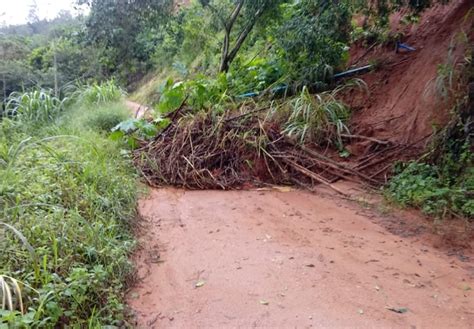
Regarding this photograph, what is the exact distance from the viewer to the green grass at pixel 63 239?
69.0 inches

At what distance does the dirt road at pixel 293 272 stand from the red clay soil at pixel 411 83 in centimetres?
155

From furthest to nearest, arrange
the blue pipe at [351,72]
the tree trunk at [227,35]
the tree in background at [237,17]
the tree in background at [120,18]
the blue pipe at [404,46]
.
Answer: the tree trunk at [227,35], the tree in background at [120,18], the tree in background at [237,17], the blue pipe at [351,72], the blue pipe at [404,46]

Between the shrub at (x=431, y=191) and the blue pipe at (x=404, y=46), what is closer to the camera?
the shrub at (x=431, y=191)

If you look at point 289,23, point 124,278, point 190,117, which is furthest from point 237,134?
point 124,278

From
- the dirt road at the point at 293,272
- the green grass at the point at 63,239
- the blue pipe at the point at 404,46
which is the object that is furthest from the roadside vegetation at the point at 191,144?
the dirt road at the point at 293,272

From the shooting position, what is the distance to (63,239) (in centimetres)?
213

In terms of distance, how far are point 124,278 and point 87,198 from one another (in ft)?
2.41

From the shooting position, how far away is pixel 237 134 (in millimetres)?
4961

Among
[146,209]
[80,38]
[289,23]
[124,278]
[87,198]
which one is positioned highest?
[289,23]

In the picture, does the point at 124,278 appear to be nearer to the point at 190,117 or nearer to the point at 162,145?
the point at 162,145

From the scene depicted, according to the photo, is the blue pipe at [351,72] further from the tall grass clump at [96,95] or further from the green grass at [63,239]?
the tall grass clump at [96,95]

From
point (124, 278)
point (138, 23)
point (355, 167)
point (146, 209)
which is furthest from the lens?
point (138, 23)

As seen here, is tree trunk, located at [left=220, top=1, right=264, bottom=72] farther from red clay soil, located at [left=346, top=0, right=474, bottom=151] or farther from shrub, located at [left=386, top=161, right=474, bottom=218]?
shrub, located at [left=386, top=161, right=474, bottom=218]

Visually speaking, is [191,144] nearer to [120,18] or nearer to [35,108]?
[35,108]
